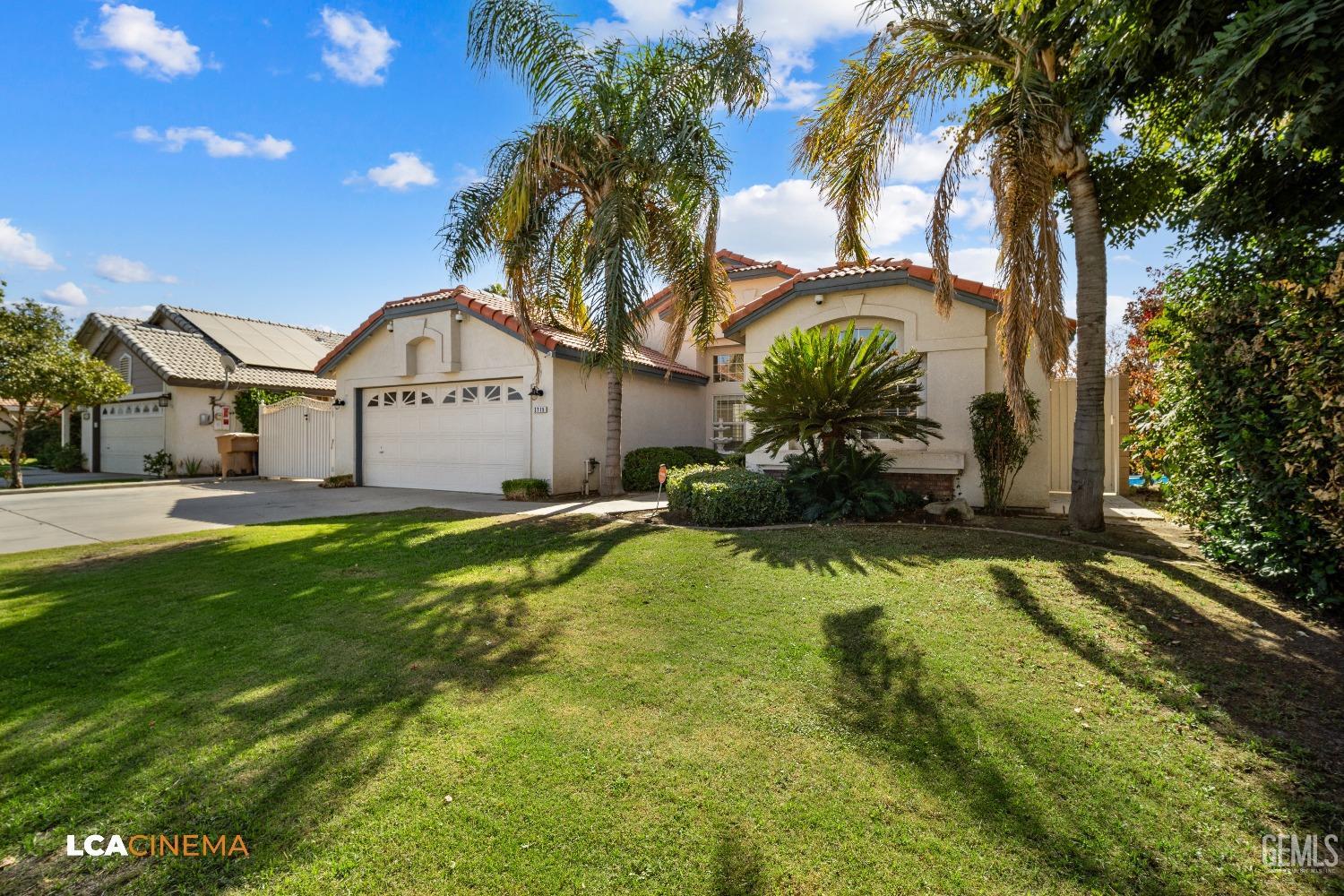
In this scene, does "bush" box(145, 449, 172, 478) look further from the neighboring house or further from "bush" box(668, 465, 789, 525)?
"bush" box(668, 465, 789, 525)

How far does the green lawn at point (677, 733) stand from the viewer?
2.24m

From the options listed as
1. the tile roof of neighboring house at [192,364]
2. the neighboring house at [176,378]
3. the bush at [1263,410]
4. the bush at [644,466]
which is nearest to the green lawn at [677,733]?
the bush at [1263,410]

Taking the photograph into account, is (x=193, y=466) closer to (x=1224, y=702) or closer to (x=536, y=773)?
(x=536, y=773)

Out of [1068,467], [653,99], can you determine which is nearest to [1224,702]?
[1068,467]

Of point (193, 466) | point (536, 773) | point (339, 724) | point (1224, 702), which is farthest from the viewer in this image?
point (193, 466)

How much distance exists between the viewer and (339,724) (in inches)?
124

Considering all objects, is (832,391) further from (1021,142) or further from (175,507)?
(175,507)

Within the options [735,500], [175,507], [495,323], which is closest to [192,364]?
[175,507]

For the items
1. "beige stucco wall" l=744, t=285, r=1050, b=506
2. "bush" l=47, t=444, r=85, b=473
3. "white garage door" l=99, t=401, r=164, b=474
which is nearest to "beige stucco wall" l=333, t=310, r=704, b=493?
"beige stucco wall" l=744, t=285, r=1050, b=506

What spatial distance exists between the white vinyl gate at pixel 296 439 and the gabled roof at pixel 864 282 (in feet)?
42.7

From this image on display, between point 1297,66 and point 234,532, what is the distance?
12.6 metres

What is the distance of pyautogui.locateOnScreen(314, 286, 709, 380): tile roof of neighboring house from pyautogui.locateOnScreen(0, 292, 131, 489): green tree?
6972mm

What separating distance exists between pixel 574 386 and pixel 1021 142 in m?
9.30

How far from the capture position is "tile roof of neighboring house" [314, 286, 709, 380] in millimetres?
12422
